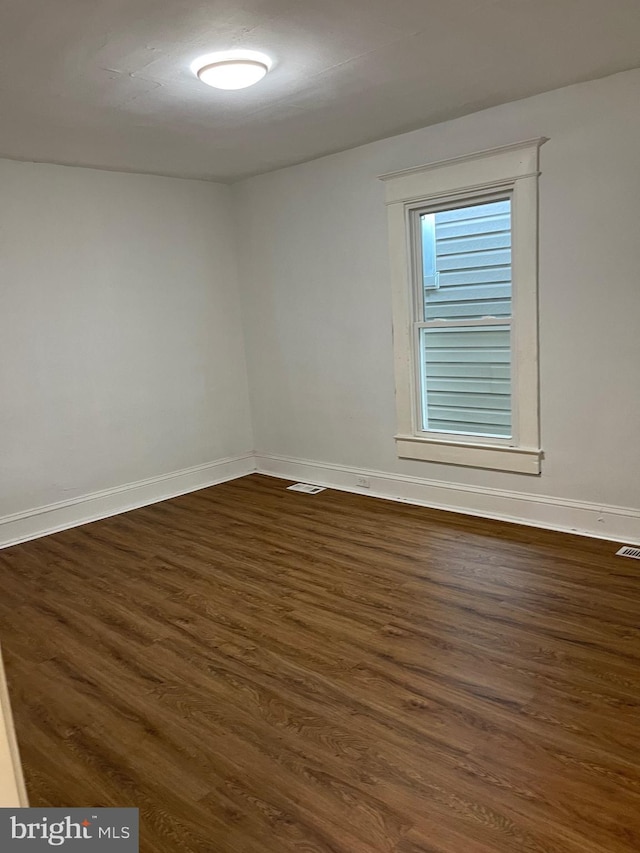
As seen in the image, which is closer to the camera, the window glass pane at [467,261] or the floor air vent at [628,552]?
the floor air vent at [628,552]

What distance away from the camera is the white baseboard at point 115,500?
4.37 m

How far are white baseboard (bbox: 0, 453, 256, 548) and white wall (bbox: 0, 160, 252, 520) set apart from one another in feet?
0.21

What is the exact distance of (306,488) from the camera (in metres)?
5.17

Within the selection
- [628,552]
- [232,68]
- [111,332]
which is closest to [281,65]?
[232,68]

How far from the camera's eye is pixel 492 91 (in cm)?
340

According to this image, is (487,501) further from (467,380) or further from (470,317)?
(470,317)

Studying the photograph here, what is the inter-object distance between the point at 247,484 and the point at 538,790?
380cm

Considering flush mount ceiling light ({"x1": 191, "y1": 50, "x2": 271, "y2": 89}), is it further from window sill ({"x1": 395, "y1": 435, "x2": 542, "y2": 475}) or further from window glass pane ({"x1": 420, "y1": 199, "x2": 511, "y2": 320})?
window sill ({"x1": 395, "y1": 435, "x2": 542, "y2": 475})

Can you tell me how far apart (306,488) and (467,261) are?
7.16ft

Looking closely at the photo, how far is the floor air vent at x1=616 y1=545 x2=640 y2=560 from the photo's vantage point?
3.41 metres

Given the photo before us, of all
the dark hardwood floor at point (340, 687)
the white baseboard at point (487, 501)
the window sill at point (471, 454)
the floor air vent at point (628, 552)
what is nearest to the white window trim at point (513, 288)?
the window sill at point (471, 454)

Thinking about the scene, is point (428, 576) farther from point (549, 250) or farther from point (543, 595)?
point (549, 250)

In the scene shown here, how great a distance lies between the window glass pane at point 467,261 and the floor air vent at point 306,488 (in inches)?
65.0

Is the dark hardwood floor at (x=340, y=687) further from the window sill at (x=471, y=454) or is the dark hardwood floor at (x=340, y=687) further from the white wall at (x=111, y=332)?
the white wall at (x=111, y=332)
